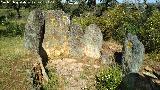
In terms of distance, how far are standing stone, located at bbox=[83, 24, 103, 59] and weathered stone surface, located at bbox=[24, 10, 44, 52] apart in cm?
271

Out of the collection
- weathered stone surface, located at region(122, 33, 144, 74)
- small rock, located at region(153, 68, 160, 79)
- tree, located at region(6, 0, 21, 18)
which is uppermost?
weathered stone surface, located at region(122, 33, 144, 74)

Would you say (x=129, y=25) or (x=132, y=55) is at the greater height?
(x=129, y=25)

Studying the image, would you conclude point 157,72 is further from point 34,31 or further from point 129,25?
point 34,31

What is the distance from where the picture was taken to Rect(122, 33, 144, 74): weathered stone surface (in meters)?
18.4

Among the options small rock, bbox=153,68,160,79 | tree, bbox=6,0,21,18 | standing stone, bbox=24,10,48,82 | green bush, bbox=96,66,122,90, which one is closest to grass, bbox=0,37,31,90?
standing stone, bbox=24,10,48,82

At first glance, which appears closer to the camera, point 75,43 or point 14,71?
point 14,71

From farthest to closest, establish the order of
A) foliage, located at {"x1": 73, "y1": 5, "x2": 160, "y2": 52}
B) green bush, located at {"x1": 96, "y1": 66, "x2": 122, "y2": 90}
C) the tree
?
the tree < foliage, located at {"x1": 73, "y1": 5, "x2": 160, "y2": 52} < green bush, located at {"x1": 96, "y1": 66, "x2": 122, "y2": 90}

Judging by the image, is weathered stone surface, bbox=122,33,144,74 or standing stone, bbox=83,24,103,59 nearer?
weathered stone surface, bbox=122,33,144,74

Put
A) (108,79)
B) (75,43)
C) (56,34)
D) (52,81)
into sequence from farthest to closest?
(75,43) < (56,34) < (108,79) < (52,81)

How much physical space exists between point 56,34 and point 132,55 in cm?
455

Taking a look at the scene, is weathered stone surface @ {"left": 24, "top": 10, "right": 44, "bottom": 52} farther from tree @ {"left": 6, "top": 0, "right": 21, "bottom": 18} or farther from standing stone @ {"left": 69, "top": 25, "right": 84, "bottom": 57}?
tree @ {"left": 6, "top": 0, "right": 21, "bottom": 18}

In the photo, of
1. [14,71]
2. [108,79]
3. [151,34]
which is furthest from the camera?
[151,34]

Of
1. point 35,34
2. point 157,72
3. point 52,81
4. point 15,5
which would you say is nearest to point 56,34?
point 35,34

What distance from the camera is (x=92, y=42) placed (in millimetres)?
20266
